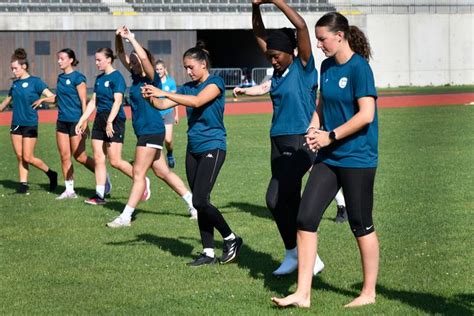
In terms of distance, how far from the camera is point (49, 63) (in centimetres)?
4559

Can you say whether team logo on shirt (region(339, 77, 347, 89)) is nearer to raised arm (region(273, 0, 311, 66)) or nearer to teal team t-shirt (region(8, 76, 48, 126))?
raised arm (region(273, 0, 311, 66))

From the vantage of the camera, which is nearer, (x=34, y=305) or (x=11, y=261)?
(x=34, y=305)

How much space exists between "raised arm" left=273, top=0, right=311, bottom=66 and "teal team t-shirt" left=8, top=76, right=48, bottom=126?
708cm

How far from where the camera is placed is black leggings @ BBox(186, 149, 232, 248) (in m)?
8.63

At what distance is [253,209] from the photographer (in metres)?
11.9

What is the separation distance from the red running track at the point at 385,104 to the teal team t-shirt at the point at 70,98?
16.6m

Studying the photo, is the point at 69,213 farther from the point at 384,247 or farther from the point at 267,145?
the point at 267,145

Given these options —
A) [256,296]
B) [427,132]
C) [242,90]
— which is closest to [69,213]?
[242,90]

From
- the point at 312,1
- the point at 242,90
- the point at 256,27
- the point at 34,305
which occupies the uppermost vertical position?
the point at 312,1

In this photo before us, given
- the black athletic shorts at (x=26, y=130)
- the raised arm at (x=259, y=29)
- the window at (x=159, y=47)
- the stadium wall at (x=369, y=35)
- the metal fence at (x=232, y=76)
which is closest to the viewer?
the raised arm at (x=259, y=29)

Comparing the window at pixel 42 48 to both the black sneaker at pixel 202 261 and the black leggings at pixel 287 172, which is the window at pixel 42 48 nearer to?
the black sneaker at pixel 202 261

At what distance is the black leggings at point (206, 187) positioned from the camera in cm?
863

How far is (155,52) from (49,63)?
5021 mm

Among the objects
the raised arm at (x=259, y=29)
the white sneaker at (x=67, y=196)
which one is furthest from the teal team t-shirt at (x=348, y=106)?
the white sneaker at (x=67, y=196)
